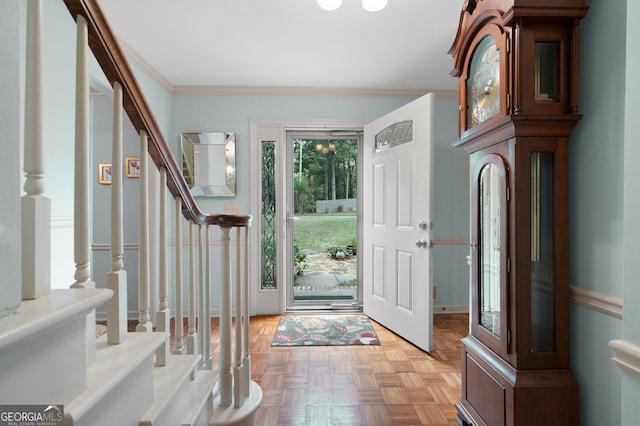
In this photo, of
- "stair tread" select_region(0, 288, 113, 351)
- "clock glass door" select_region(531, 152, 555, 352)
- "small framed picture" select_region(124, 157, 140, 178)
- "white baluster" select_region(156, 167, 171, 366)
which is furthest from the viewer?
"small framed picture" select_region(124, 157, 140, 178)

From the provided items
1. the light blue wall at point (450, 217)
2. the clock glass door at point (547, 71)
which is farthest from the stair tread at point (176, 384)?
the light blue wall at point (450, 217)

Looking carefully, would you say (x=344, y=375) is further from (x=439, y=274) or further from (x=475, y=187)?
(x=439, y=274)

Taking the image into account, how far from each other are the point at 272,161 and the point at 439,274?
2.16 metres

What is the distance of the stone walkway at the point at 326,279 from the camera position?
387cm

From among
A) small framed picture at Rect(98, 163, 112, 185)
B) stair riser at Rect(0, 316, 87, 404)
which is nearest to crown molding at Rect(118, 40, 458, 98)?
small framed picture at Rect(98, 163, 112, 185)

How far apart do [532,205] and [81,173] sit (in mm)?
1484

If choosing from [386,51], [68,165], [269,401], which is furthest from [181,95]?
[269,401]

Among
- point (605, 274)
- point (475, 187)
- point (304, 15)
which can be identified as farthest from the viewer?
point (304, 15)

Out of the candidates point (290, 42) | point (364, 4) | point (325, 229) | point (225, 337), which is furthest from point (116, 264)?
point (325, 229)

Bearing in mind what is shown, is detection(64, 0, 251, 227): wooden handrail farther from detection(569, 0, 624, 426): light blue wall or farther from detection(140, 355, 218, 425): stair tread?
detection(569, 0, 624, 426): light blue wall

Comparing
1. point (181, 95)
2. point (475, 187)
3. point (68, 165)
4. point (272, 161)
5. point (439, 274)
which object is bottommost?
point (439, 274)

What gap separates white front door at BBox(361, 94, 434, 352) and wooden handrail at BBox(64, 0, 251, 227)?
6.15ft

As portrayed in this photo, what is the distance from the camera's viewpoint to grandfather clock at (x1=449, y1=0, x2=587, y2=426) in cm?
122

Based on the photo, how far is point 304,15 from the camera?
2189mm
